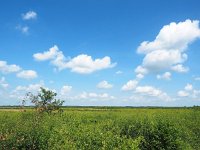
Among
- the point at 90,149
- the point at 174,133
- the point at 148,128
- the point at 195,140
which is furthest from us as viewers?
the point at 195,140

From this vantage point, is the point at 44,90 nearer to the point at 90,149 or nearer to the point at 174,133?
the point at 174,133

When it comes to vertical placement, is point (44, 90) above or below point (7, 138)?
above

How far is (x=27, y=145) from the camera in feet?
74.1

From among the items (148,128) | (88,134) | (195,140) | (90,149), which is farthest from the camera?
(195,140)

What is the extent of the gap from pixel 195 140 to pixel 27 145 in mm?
19150

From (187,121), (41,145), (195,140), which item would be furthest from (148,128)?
(187,121)

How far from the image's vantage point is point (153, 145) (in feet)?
90.8

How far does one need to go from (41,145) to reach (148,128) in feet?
35.2

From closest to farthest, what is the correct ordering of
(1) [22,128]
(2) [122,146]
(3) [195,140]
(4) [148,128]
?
1. (2) [122,146]
2. (1) [22,128]
3. (4) [148,128]
4. (3) [195,140]

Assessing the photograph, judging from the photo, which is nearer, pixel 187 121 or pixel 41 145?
pixel 41 145

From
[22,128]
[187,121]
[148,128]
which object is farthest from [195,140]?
[22,128]

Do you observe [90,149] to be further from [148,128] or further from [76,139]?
[148,128]

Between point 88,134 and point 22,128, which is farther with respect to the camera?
point 22,128

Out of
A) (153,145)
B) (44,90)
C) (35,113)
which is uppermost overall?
(44,90)
